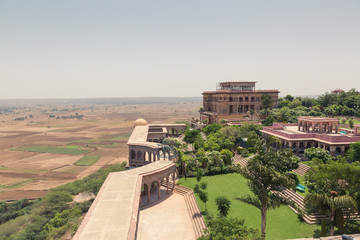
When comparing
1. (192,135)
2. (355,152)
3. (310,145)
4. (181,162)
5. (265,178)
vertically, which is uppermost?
(265,178)

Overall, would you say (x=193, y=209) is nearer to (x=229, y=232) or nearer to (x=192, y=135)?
(x=229, y=232)

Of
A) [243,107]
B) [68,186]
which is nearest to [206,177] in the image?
[68,186]

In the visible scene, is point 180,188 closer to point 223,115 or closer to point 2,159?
point 223,115

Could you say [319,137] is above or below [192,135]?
→ above

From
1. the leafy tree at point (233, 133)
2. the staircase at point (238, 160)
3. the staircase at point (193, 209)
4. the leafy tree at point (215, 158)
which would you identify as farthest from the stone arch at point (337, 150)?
the staircase at point (193, 209)

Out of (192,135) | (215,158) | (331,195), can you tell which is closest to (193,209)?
(215,158)

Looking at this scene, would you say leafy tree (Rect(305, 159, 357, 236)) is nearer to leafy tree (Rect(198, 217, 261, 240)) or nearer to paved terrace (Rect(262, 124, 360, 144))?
leafy tree (Rect(198, 217, 261, 240))
